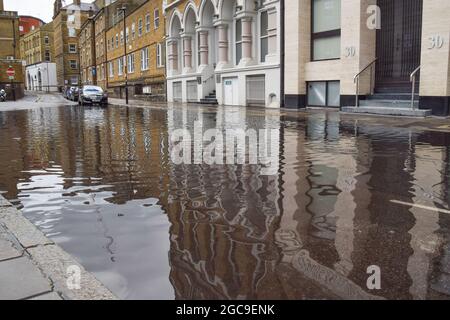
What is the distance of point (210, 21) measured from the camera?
35969 mm

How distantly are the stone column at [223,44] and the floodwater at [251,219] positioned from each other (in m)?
23.6

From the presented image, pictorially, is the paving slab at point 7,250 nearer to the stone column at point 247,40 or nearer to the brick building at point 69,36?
the stone column at point 247,40

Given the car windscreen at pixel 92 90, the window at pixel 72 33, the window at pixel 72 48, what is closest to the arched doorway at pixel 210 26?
the car windscreen at pixel 92 90

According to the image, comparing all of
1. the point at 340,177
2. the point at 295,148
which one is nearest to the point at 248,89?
the point at 295,148

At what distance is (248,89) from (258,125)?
13.6 meters

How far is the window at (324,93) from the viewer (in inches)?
924

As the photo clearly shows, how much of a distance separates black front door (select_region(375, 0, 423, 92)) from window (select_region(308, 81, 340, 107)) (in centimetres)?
231

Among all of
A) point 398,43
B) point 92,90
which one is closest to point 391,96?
point 398,43

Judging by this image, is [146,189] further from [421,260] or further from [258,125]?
[258,125]

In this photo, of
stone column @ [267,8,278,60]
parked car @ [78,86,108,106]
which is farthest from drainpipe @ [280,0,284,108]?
parked car @ [78,86,108,106]

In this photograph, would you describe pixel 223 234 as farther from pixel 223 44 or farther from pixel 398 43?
pixel 223 44

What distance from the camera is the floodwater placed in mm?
3695

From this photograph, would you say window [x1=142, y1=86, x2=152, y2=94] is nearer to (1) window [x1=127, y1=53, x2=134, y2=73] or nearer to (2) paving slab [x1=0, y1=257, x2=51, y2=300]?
(1) window [x1=127, y1=53, x2=134, y2=73]

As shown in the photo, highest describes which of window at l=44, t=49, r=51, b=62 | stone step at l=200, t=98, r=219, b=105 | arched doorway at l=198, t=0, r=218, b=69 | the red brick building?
the red brick building
